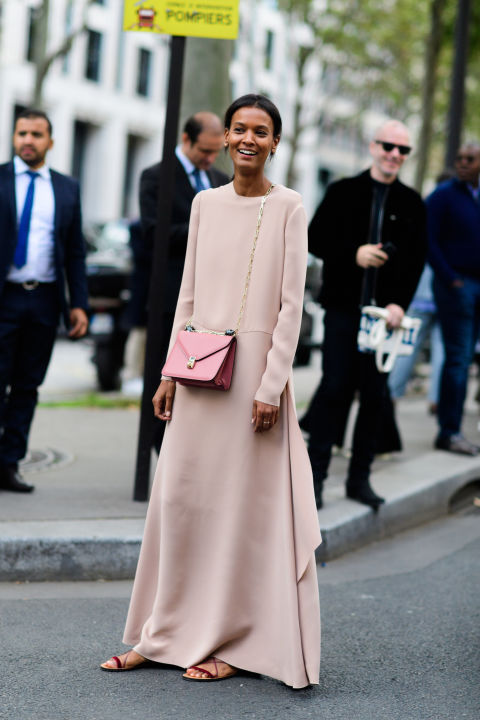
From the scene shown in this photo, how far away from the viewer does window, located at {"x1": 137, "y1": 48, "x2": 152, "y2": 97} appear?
152ft

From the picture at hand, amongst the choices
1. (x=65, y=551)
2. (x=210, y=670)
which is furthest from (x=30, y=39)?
(x=210, y=670)

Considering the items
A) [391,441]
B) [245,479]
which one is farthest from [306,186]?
[245,479]

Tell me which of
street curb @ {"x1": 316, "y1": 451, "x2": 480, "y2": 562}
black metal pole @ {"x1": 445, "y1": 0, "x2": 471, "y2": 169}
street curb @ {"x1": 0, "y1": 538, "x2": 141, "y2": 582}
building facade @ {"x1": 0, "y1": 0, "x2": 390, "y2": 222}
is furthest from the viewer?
building facade @ {"x1": 0, "y1": 0, "x2": 390, "y2": 222}

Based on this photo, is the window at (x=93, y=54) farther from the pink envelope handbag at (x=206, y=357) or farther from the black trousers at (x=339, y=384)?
the pink envelope handbag at (x=206, y=357)

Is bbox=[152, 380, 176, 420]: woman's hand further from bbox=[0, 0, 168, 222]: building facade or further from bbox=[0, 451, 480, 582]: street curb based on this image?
bbox=[0, 0, 168, 222]: building facade

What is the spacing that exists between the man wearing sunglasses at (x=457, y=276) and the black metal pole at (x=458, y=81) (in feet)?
12.8

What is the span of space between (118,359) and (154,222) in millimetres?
5510

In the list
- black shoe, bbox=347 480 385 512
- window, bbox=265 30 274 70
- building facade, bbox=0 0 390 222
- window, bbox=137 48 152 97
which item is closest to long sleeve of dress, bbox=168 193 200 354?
black shoe, bbox=347 480 385 512

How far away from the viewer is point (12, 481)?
6.01 metres

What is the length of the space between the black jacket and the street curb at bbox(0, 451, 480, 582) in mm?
1183

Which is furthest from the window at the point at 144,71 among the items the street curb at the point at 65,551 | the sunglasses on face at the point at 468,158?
the street curb at the point at 65,551

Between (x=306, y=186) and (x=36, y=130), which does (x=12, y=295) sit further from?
(x=306, y=186)

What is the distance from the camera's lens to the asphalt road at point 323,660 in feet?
11.8

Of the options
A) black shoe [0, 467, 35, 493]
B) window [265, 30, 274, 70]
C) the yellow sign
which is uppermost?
window [265, 30, 274, 70]
